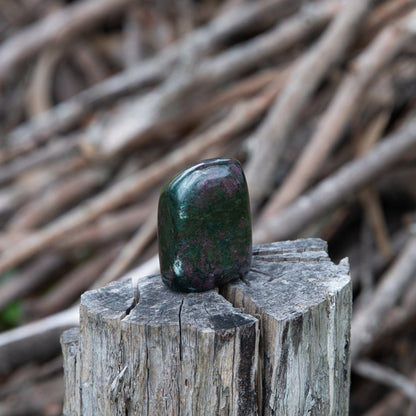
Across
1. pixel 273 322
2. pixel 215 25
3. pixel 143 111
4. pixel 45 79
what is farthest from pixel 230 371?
pixel 45 79

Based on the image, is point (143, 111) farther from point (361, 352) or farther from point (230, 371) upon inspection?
point (230, 371)

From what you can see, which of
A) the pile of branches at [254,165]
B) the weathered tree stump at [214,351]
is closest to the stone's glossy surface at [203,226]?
the weathered tree stump at [214,351]

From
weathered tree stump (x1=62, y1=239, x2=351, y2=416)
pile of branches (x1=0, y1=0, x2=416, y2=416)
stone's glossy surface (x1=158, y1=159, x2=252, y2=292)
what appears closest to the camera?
weathered tree stump (x1=62, y1=239, x2=351, y2=416)

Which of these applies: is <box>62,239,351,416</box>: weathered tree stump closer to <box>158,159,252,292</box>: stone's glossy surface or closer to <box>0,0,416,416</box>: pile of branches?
<box>158,159,252,292</box>: stone's glossy surface

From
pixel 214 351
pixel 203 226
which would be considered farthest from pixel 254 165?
pixel 214 351

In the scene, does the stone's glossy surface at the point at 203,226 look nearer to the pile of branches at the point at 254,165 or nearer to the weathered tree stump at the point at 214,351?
the weathered tree stump at the point at 214,351

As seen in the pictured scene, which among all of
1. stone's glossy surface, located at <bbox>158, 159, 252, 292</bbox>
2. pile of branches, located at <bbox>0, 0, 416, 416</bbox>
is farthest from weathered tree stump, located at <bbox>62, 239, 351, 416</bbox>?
pile of branches, located at <bbox>0, 0, 416, 416</bbox>
